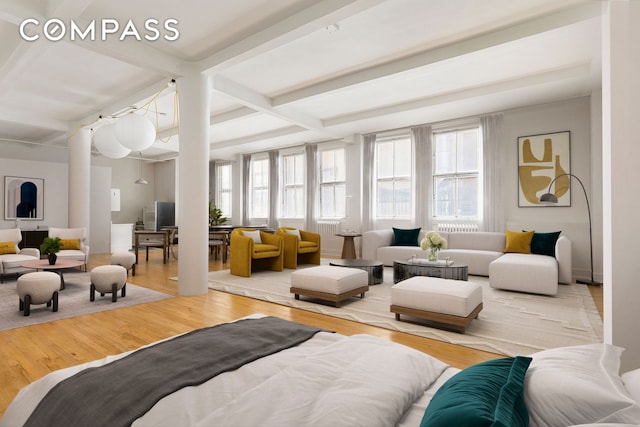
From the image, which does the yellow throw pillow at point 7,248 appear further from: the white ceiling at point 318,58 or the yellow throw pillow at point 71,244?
the white ceiling at point 318,58

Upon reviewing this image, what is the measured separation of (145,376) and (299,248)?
5.59 meters

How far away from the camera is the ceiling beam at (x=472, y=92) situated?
16.3ft

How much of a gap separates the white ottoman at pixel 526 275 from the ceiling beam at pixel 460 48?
2.81 metres

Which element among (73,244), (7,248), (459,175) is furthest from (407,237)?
(7,248)

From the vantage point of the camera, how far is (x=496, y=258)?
5758 mm

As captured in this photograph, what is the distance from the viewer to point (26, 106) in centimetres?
687

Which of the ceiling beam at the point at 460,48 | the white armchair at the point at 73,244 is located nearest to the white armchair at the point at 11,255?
the white armchair at the point at 73,244

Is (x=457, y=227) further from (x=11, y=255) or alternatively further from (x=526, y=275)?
(x=11, y=255)

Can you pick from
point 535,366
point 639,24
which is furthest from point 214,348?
point 639,24

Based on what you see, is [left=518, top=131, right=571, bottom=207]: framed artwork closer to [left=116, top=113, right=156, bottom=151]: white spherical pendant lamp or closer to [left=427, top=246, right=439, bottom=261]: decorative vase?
[left=427, top=246, right=439, bottom=261]: decorative vase

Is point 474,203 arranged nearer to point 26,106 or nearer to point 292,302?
point 292,302

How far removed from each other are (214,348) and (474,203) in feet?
21.9

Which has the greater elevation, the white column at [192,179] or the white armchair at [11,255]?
the white column at [192,179]

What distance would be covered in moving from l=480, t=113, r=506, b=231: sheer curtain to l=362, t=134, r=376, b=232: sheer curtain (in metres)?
2.52
